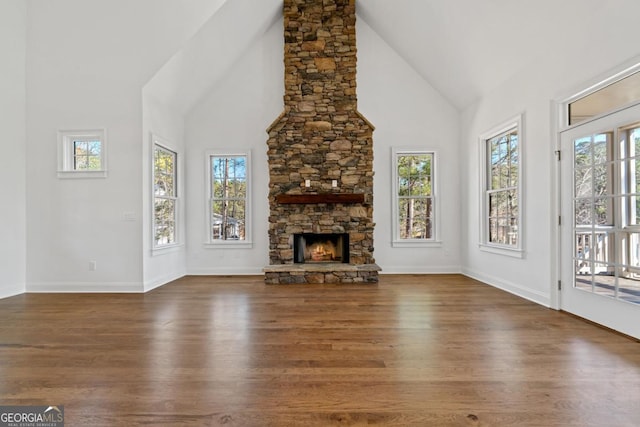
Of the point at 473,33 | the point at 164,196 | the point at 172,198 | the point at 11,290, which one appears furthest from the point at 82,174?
the point at 473,33

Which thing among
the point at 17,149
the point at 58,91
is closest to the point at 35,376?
the point at 17,149

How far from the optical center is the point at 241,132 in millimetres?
6344

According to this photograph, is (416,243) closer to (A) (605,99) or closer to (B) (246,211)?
(B) (246,211)

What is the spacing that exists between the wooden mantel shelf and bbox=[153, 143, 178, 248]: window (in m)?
1.87

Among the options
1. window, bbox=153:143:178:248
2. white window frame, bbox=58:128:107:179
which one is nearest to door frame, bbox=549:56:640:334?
window, bbox=153:143:178:248

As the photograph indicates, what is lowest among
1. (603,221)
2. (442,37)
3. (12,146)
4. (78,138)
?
(603,221)

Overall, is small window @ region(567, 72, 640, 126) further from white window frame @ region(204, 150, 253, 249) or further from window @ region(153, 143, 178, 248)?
window @ region(153, 143, 178, 248)

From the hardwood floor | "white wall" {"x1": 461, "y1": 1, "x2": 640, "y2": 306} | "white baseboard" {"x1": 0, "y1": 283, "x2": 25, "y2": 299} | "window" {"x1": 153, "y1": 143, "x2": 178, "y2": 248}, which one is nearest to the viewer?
the hardwood floor

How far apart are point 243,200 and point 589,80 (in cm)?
521

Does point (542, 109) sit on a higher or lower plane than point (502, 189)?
higher

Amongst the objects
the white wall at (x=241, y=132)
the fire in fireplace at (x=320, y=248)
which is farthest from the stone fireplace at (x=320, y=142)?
the white wall at (x=241, y=132)

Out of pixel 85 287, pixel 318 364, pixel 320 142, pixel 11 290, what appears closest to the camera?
pixel 318 364

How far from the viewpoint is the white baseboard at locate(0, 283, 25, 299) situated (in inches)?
179

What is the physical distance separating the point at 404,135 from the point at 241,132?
3054 millimetres
